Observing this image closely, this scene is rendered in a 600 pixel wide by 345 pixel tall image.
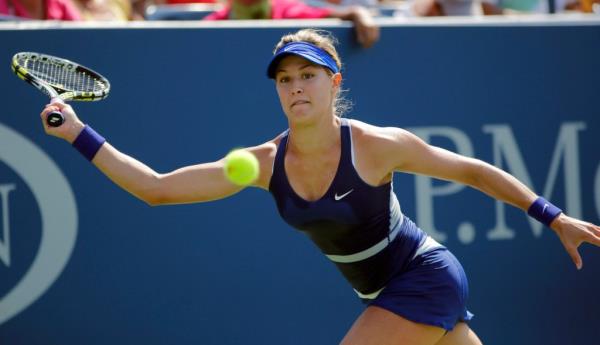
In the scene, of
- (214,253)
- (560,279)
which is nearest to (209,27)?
(214,253)

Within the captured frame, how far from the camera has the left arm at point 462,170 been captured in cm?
404

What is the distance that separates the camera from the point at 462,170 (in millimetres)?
4074

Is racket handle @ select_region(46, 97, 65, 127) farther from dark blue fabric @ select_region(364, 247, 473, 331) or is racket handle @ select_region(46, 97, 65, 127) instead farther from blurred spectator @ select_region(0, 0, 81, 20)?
blurred spectator @ select_region(0, 0, 81, 20)

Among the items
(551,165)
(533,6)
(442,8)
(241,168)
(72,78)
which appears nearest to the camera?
(241,168)

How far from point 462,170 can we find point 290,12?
2.39 metres

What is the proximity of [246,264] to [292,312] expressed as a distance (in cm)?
39

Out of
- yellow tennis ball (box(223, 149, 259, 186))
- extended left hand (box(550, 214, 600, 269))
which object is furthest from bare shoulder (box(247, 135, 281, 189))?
extended left hand (box(550, 214, 600, 269))

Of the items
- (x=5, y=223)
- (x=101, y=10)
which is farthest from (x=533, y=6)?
(x=5, y=223)

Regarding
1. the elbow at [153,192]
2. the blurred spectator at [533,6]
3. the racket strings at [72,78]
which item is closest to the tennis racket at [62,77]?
the racket strings at [72,78]

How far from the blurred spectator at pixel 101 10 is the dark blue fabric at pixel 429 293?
3196 mm

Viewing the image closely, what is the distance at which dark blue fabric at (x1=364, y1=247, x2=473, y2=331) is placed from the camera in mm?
4039

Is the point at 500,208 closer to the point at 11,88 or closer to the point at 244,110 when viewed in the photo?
the point at 244,110

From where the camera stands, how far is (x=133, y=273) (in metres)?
5.40

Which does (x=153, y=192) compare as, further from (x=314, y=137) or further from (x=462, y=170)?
(x=462, y=170)
